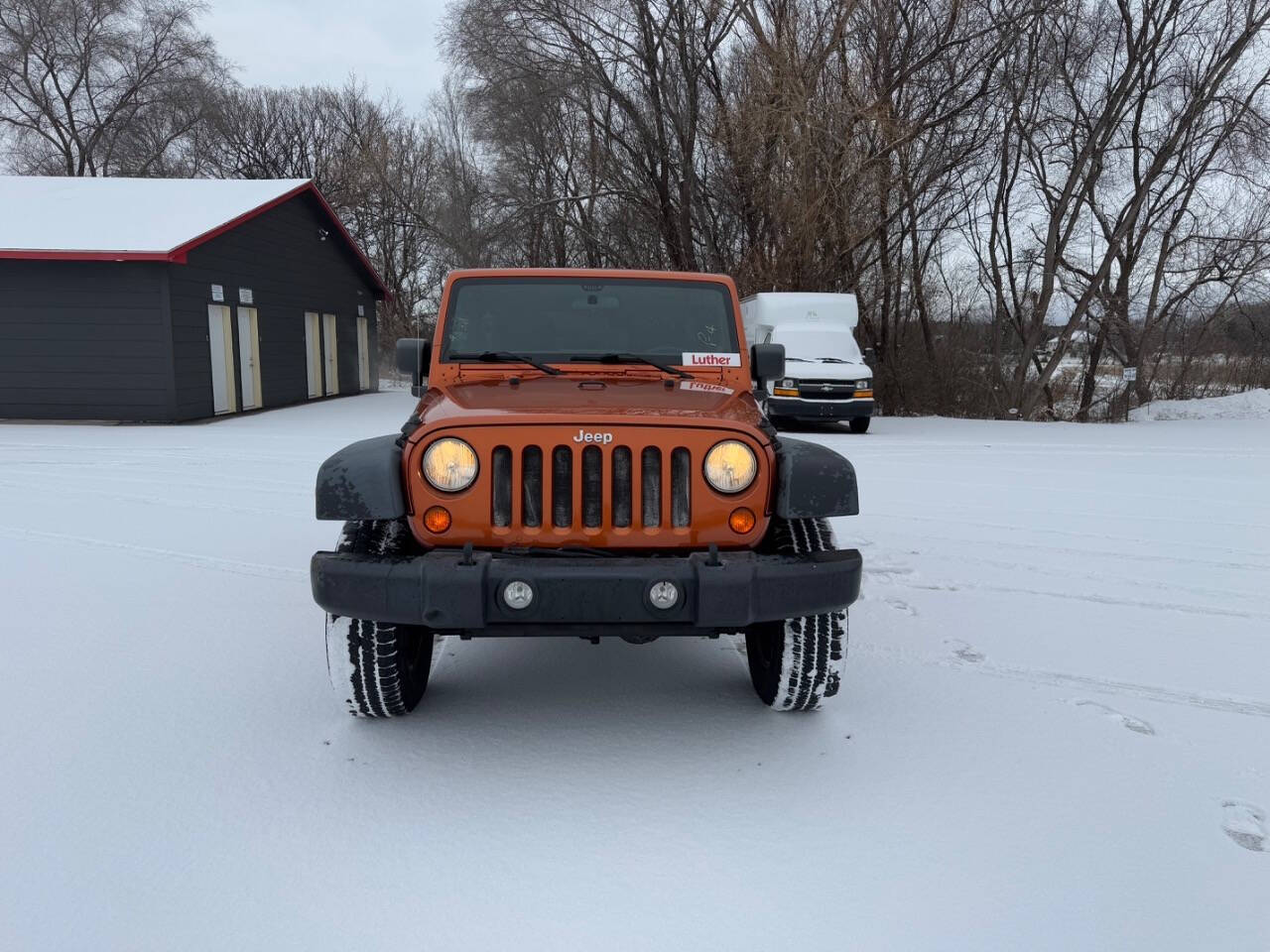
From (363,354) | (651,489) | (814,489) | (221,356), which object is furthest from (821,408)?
(363,354)

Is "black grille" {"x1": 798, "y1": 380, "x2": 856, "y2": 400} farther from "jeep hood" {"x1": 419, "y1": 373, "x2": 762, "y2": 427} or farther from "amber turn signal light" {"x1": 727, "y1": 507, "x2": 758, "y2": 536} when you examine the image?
"amber turn signal light" {"x1": 727, "y1": 507, "x2": 758, "y2": 536}

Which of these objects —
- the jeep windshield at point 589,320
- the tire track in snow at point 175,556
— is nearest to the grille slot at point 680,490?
the jeep windshield at point 589,320

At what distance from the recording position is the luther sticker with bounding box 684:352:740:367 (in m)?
4.32

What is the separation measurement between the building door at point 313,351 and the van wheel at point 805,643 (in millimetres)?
19801

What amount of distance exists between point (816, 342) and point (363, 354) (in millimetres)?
14169

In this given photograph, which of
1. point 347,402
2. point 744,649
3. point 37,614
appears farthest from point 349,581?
point 347,402

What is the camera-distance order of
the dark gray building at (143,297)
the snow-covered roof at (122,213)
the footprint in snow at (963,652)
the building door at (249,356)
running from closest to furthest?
1. the footprint in snow at (963,652)
2. the snow-covered roof at (122,213)
3. the dark gray building at (143,297)
4. the building door at (249,356)

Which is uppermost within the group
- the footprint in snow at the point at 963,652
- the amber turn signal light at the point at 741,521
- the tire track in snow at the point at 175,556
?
the amber turn signal light at the point at 741,521

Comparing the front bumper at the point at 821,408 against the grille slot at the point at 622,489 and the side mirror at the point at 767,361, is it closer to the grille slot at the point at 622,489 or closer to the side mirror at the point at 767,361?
the side mirror at the point at 767,361

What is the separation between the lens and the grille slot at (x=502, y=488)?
311 cm

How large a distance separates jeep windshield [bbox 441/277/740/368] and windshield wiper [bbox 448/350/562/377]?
0.02 meters

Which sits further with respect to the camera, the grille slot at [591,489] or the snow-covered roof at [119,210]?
the snow-covered roof at [119,210]

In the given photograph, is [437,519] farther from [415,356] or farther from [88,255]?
[88,255]

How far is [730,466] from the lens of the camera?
3.17m
